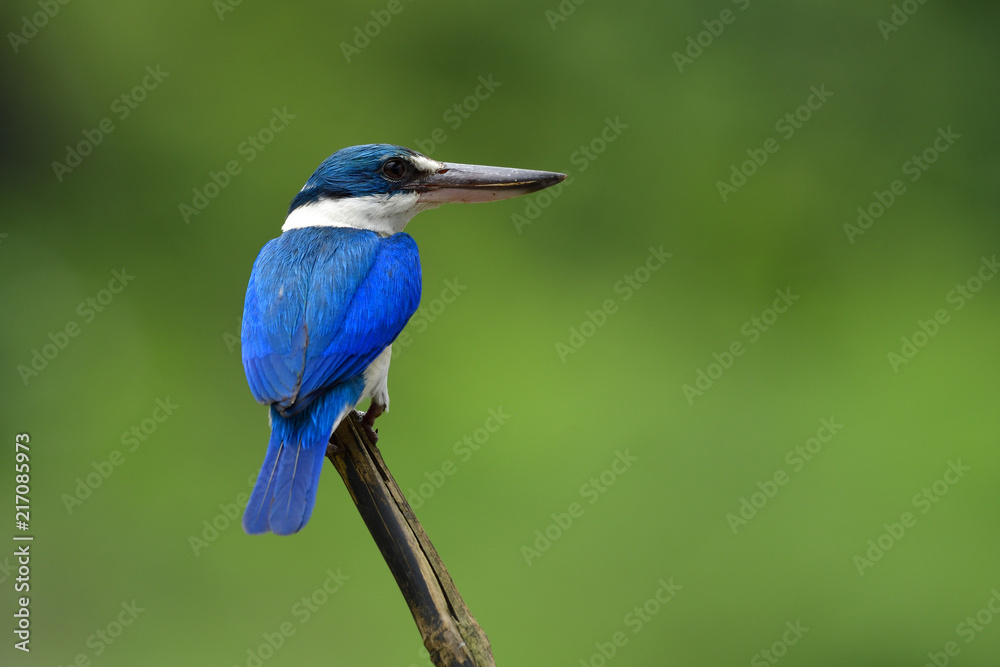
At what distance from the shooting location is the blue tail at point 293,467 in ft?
6.35

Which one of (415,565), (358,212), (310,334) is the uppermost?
(358,212)

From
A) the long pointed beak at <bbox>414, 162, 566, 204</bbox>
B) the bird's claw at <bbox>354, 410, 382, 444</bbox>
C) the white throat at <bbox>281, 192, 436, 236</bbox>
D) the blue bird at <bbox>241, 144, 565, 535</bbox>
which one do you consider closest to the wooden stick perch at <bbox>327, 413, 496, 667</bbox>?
the blue bird at <bbox>241, 144, 565, 535</bbox>

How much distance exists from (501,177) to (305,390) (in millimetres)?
895

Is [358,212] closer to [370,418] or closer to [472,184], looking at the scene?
[472,184]

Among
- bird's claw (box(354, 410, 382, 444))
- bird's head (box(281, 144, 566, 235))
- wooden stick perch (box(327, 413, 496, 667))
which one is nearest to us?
wooden stick perch (box(327, 413, 496, 667))

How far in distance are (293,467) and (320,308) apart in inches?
17.1

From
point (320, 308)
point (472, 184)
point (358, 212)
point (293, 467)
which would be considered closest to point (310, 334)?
point (320, 308)

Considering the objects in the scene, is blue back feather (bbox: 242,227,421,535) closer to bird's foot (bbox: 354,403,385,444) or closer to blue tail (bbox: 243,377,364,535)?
blue tail (bbox: 243,377,364,535)

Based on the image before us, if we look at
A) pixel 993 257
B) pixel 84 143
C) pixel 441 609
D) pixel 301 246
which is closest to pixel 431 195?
pixel 301 246

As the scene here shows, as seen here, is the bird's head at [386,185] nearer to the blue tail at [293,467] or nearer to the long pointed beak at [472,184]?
the long pointed beak at [472,184]

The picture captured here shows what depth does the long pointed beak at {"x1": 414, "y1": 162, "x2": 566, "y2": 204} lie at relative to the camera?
265cm

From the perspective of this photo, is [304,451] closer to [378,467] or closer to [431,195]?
[378,467]

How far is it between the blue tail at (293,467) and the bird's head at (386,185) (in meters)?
0.61

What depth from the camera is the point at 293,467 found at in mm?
2035
